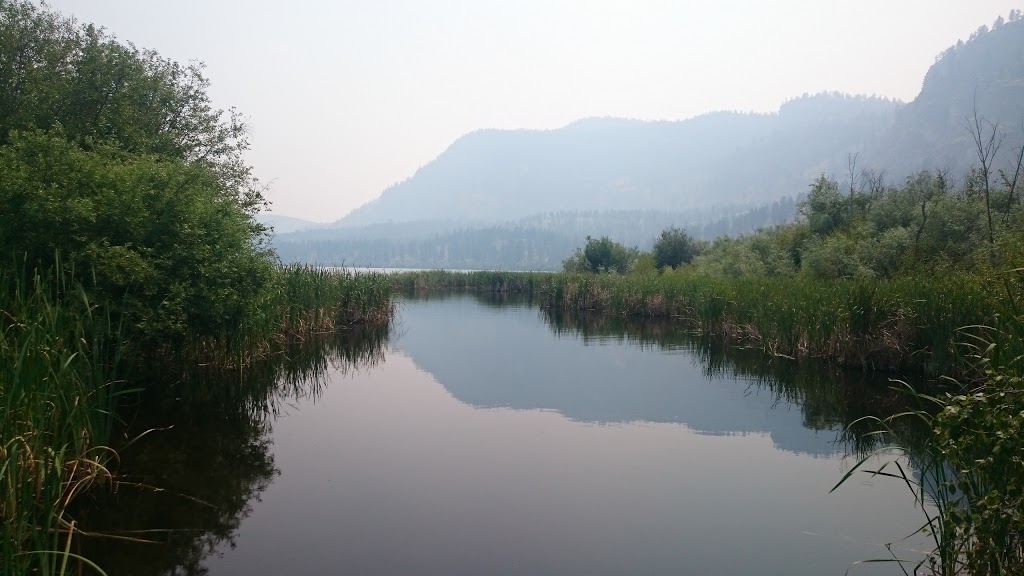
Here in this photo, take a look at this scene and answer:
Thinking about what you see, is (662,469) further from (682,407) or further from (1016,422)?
(1016,422)

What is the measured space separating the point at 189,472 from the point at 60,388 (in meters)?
2.37

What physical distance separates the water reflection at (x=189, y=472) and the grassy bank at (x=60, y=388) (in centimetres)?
31

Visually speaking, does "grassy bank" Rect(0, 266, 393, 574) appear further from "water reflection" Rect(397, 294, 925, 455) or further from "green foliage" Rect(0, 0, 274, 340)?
"water reflection" Rect(397, 294, 925, 455)

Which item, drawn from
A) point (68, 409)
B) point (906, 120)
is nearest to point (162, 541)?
point (68, 409)

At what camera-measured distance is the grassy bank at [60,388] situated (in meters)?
4.27

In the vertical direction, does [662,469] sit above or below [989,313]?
below

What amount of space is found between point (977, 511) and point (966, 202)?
23.0 metres

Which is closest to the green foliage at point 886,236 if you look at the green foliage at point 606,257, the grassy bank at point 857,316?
the grassy bank at point 857,316

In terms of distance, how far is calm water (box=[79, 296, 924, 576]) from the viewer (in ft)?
18.3

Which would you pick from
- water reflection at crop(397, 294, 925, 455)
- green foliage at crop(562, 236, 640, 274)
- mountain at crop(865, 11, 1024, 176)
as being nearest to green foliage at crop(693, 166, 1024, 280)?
water reflection at crop(397, 294, 925, 455)

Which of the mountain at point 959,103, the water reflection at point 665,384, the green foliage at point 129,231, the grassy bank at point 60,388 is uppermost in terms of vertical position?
the mountain at point 959,103

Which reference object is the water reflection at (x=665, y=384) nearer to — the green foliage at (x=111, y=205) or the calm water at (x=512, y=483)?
the calm water at (x=512, y=483)

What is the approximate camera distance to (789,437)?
9.70 metres

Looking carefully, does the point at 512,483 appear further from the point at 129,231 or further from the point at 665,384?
the point at 129,231
